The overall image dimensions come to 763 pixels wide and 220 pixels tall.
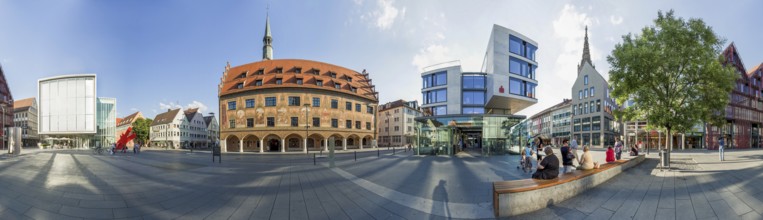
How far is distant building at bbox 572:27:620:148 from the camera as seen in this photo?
180 feet

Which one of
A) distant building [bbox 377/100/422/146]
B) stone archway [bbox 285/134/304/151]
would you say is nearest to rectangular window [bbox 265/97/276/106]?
stone archway [bbox 285/134/304/151]

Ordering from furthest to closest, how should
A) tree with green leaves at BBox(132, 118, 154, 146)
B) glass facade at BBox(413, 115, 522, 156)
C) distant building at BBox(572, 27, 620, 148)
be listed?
1. tree with green leaves at BBox(132, 118, 154, 146)
2. distant building at BBox(572, 27, 620, 148)
3. glass facade at BBox(413, 115, 522, 156)

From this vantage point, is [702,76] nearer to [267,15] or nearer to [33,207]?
[33,207]

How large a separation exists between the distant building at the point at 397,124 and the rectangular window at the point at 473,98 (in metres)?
37.6

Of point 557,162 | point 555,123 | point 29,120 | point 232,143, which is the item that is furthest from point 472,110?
point 29,120

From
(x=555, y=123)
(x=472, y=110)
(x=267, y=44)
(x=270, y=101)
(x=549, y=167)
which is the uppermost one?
(x=267, y=44)

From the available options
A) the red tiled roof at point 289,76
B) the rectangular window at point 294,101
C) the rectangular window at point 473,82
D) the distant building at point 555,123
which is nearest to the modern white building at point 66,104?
the red tiled roof at point 289,76

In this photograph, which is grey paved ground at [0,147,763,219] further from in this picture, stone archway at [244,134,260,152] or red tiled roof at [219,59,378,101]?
red tiled roof at [219,59,378,101]

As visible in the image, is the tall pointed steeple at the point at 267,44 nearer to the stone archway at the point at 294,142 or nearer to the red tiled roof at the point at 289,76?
the red tiled roof at the point at 289,76

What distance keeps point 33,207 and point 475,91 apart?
29.8 meters

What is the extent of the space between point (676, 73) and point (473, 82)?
17.1 meters

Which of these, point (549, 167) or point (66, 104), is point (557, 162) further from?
point (66, 104)

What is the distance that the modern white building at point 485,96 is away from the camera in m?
25.4

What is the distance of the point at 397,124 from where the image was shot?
70750 millimetres
